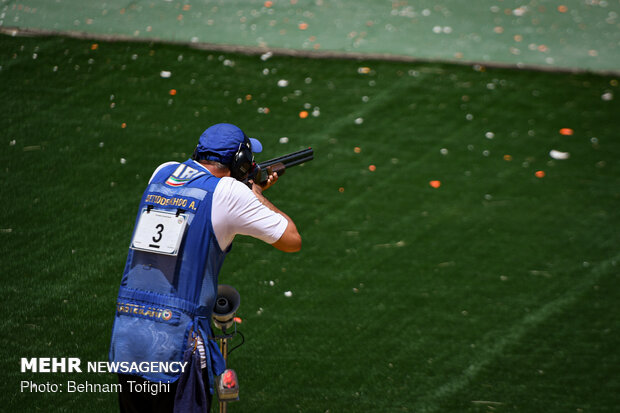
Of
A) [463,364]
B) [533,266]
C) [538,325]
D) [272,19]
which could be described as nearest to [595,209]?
[533,266]

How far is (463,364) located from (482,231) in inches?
49.9

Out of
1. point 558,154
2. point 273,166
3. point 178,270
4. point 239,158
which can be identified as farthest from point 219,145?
point 558,154

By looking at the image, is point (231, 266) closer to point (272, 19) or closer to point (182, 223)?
point (182, 223)

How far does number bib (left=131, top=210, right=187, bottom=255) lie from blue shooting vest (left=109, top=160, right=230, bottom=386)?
0.07 ft

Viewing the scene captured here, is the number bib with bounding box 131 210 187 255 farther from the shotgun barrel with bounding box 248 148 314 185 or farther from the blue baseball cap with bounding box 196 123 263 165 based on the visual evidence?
the shotgun barrel with bounding box 248 148 314 185

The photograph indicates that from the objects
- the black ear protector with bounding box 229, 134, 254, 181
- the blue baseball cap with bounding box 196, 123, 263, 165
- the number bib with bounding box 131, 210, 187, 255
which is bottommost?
the number bib with bounding box 131, 210, 187, 255

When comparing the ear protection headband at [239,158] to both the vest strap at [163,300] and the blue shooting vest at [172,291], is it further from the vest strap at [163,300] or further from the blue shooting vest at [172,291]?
the vest strap at [163,300]

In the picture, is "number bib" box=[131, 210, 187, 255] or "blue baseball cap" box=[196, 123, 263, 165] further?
"blue baseball cap" box=[196, 123, 263, 165]

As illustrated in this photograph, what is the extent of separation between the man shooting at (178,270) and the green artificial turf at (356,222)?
116 cm

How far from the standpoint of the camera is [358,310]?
4.27 metres

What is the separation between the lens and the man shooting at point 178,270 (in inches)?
98.6

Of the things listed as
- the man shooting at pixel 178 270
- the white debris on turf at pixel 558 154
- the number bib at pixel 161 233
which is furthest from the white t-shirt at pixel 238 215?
the white debris on turf at pixel 558 154

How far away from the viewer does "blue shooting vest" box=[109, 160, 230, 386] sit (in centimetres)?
250

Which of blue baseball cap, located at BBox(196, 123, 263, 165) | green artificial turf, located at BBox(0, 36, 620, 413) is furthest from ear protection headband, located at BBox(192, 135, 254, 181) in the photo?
green artificial turf, located at BBox(0, 36, 620, 413)
